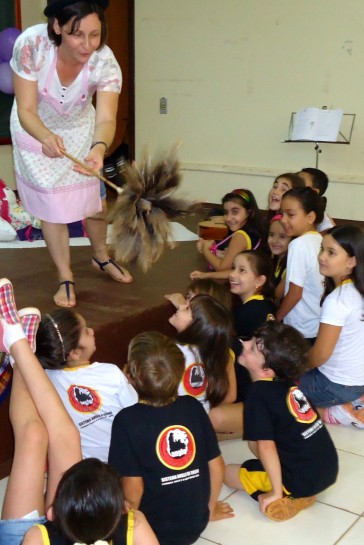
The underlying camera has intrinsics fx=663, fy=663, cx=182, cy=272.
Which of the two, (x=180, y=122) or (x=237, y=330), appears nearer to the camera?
(x=237, y=330)

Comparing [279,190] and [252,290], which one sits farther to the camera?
[279,190]

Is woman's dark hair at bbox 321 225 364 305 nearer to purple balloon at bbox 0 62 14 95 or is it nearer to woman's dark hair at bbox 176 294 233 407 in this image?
woman's dark hair at bbox 176 294 233 407

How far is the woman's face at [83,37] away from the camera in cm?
229

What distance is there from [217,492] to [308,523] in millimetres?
307

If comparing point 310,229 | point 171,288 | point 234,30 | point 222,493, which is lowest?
point 222,493

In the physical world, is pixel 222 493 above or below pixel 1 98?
below

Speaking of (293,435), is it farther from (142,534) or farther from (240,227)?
(240,227)

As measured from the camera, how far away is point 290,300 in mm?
2986

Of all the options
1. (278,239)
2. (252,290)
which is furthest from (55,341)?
(278,239)

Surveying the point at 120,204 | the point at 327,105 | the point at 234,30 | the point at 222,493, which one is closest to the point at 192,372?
the point at 222,493

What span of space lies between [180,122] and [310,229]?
3.57 m

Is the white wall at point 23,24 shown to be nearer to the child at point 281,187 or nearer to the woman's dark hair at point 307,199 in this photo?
the child at point 281,187

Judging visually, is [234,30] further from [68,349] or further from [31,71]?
[68,349]

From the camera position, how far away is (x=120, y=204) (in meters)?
2.44
